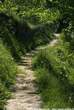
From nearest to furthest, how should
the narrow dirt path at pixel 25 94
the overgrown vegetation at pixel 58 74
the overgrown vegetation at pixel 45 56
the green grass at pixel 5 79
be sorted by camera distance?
the overgrown vegetation at pixel 58 74 < the overgrown vegetation at pixel 45 56 < the narrow dirt path at pixel 25 94 < the green grass at pixel 5 79

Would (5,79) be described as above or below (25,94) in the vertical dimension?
above

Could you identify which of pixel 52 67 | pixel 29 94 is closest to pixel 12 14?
pixel 52 67

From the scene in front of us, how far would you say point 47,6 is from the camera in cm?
1068

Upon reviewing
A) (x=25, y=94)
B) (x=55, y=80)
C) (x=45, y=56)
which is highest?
(x=55, y=80)

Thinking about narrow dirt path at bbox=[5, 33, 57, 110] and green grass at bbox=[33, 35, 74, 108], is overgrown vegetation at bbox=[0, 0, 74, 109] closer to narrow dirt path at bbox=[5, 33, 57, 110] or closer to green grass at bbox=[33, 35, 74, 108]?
green grass at bbox=[33, 35, 74, 108]

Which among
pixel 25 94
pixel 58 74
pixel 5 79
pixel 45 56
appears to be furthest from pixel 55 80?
pixel 45 56

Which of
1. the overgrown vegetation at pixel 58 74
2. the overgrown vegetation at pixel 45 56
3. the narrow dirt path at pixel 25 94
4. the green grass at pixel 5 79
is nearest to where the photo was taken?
the overgrown vegetation at pixel 58 74

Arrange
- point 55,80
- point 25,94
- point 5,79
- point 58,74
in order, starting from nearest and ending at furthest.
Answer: point 25,94 < point 55,80 < point 5,79 < point 58,74

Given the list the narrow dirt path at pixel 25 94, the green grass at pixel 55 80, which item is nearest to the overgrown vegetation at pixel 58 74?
the green grass at pixel 55 80

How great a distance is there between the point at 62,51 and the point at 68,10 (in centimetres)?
1027

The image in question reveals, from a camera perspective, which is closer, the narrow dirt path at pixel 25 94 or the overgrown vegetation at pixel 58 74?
the overgrown vegetation at pixel 58 74

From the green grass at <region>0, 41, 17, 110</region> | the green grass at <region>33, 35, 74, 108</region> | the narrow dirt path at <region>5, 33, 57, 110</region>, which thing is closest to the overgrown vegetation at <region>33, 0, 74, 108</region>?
the green grass at <region>33, 35, 74, 108</region>

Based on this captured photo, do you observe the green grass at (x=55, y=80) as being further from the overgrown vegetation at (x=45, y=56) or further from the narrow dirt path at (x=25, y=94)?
the narrow dirt path at (x=25, y=94)

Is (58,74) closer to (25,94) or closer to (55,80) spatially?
(55,80)
